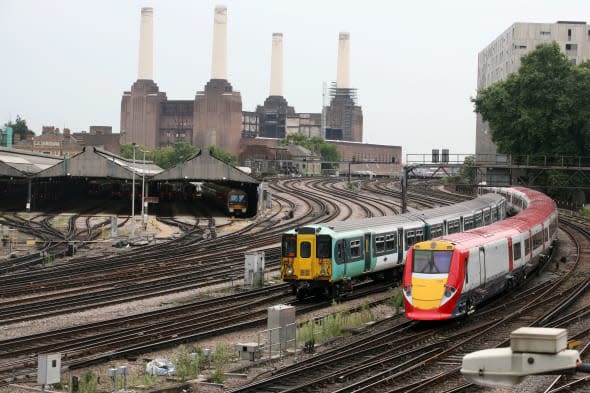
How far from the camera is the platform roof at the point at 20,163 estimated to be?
7188 centimetres

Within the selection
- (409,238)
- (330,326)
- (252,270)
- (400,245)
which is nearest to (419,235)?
(409,238)

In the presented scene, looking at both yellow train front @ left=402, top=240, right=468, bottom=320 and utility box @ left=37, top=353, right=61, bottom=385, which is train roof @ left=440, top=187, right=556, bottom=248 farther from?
utility box @ left=37, top=353, right=61, bottom=385

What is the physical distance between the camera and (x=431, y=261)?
83.6 feet

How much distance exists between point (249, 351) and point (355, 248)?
429 inches

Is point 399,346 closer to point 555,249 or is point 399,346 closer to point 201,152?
point 555,249

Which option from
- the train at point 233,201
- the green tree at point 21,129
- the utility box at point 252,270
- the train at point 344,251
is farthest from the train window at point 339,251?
the green tree at point 21,129

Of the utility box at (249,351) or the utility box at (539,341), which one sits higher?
the utility box at (539,341)

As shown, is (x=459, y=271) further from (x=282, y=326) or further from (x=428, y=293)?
(x=282, y=326)

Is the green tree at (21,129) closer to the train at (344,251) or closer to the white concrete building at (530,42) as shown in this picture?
the white concrete building at (530,42)

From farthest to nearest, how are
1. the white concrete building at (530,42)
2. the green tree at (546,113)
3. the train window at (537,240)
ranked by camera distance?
the white concrete building at (530,42), the green tree at (546,113), the train window at (537,240)

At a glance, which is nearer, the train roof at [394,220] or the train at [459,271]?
the train at [459,271]

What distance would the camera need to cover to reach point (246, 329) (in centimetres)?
2677

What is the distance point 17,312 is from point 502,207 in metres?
34.3

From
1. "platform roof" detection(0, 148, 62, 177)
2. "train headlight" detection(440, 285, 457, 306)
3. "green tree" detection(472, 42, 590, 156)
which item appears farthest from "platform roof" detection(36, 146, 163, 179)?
"train headlight" detection(440, 285, 457, 306)
